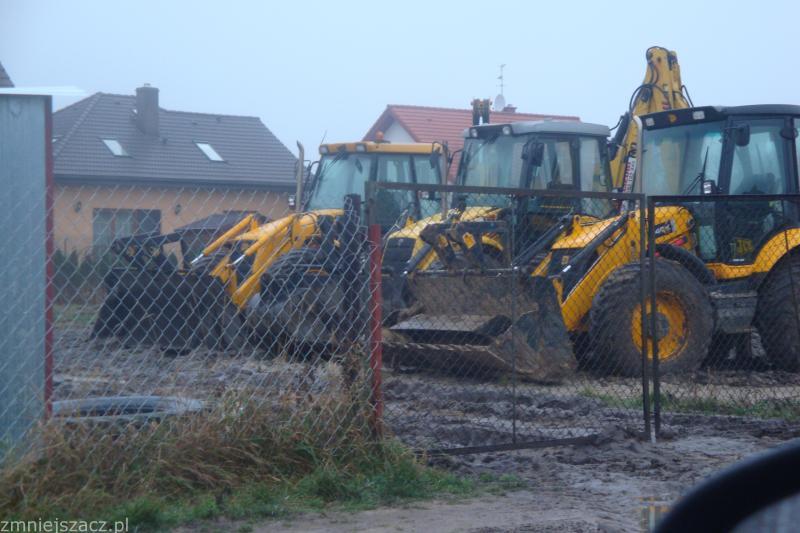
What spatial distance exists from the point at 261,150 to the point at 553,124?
24026 millimetres

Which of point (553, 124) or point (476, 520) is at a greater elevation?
point (553, 124)

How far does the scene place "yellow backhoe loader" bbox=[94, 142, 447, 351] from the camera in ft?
21.4

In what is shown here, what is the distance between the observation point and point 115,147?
108ft

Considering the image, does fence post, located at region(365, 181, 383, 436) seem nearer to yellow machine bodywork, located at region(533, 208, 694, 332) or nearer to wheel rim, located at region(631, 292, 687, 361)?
yellow machine bodywork, located at region(533, 208, 694, 332)

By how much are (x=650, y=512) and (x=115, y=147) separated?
97.7 feet

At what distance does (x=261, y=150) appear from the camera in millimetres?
35938

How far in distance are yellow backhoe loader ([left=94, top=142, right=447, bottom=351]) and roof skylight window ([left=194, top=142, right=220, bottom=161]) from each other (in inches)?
774

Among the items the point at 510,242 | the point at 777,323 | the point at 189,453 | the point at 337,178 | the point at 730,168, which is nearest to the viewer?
the point at 189,453

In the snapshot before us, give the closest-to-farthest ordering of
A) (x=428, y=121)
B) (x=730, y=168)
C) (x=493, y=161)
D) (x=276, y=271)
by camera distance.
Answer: (x=276, y=271) < (x=730, y=168) < (x=493, y=161) < (x=428, y=121)

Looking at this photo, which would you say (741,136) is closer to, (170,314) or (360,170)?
(360,170)

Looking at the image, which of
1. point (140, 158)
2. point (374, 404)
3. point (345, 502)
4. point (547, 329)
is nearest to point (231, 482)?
point (345, 502)

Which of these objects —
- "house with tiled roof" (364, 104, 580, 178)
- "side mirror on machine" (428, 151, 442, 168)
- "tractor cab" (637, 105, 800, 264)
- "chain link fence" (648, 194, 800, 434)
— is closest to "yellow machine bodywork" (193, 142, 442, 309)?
"side mirror on machine" (428, 151, 442, 168)

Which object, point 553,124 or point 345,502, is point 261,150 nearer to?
point 553,124

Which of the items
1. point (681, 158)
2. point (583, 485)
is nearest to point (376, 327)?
point (583, 485)
